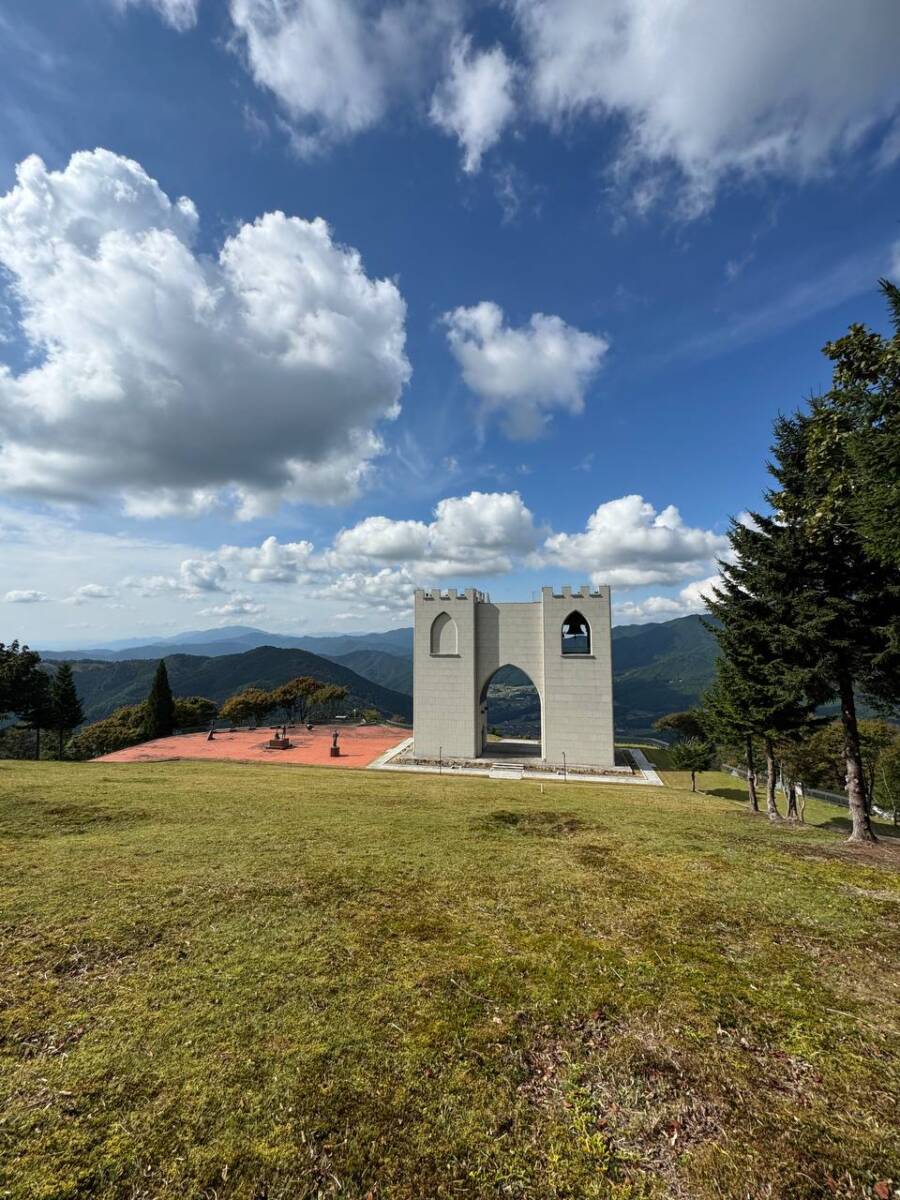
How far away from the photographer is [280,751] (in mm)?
32500

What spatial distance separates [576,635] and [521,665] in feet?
12.3

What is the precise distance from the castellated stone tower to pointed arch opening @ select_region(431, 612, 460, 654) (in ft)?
0.20

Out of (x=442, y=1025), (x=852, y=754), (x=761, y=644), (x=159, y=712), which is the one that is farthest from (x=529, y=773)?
(x=159, y=712)

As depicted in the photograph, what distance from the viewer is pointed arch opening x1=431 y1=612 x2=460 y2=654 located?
30.0m

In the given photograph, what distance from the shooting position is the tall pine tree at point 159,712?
1601 inches

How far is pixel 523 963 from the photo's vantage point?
486 centimetres

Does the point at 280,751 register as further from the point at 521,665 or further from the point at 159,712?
the point at 521,665

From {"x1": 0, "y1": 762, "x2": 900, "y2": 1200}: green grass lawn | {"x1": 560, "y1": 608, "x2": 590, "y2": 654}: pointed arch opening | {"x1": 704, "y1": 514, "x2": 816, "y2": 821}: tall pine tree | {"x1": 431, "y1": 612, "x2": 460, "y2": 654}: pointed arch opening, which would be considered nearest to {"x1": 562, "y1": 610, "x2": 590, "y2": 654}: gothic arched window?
{"x1": 560, "y1": 608, "x2": 590, "y2": 654}: pointed arch opening

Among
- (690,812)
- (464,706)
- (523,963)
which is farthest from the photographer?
(464,706)

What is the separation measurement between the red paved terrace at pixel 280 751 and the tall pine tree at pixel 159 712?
1460 millimetres

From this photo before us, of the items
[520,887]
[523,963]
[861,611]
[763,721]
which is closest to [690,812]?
[763,721]

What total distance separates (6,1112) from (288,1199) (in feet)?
6.57

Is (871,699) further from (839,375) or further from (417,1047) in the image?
(417,1047)

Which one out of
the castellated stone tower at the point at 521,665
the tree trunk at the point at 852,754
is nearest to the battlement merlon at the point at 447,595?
the castellated stone tower at the point at 521,665
